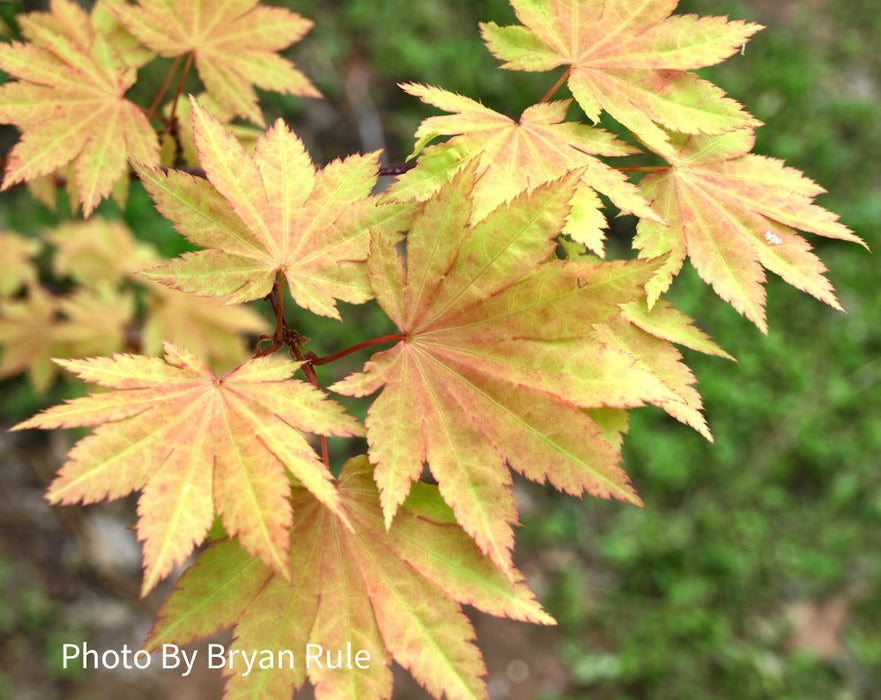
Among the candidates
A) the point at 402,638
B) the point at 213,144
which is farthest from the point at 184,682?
the point at 213,144

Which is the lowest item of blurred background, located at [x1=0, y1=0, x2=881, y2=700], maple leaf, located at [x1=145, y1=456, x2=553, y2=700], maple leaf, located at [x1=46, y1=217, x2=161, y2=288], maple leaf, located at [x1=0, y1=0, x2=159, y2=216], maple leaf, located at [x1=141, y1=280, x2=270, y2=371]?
blurred background, located at [x1=0, y1=0, x2=881, y2=700]

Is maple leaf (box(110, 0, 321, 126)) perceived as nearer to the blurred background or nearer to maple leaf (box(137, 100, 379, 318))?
maple leaf (box(137, 100, 379, 318))

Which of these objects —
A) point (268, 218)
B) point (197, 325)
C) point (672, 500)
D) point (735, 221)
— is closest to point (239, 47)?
point (268, 218)

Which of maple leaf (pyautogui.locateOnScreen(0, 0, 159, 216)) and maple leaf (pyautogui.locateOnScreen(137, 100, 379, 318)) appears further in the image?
maple leaf (pyautogui.locateOnScreen(0, 0, 159, 216))

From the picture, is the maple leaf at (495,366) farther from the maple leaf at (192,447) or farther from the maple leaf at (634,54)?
the maple leaf at (634,54)

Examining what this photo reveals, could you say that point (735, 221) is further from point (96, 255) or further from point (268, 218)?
point (96, 255)

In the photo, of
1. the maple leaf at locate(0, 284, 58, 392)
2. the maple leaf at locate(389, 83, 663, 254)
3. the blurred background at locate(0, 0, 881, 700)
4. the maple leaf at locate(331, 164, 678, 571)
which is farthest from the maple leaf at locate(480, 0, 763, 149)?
the blurred background at locate(0, 0, 881, 700)

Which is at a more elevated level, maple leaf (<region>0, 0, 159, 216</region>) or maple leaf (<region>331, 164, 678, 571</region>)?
maple leaf (<region>0, 0, 159, 216</region>)
